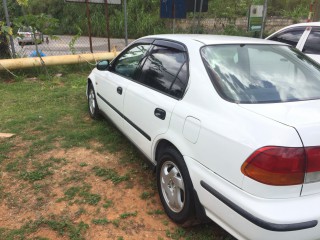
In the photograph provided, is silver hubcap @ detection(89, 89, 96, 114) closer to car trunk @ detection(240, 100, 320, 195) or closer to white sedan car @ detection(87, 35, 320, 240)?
white sedan car @ detection(87, 35, 320, 240)

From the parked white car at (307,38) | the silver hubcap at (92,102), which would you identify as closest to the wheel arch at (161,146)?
the silver hubcap at (92,102)

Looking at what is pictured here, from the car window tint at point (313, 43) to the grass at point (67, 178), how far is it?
377cm

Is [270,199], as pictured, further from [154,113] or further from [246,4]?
[246,4]

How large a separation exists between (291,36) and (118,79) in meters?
4.00

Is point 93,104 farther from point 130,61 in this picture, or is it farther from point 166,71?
point 166,71

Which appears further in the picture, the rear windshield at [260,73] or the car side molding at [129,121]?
the car side molding at [129,121]

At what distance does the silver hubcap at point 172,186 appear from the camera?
2.63 meters

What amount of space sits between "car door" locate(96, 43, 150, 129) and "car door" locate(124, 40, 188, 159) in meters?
0.18

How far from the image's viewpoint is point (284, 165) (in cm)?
183

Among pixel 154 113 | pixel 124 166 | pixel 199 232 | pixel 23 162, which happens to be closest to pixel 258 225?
pixel 199 232

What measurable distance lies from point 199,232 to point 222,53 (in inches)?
59.7

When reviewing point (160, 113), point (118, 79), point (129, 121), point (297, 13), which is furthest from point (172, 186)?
point (297, 13)

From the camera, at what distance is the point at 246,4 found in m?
18.8

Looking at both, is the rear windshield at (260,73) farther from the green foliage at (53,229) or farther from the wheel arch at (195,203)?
the green foliage at (53,229)
